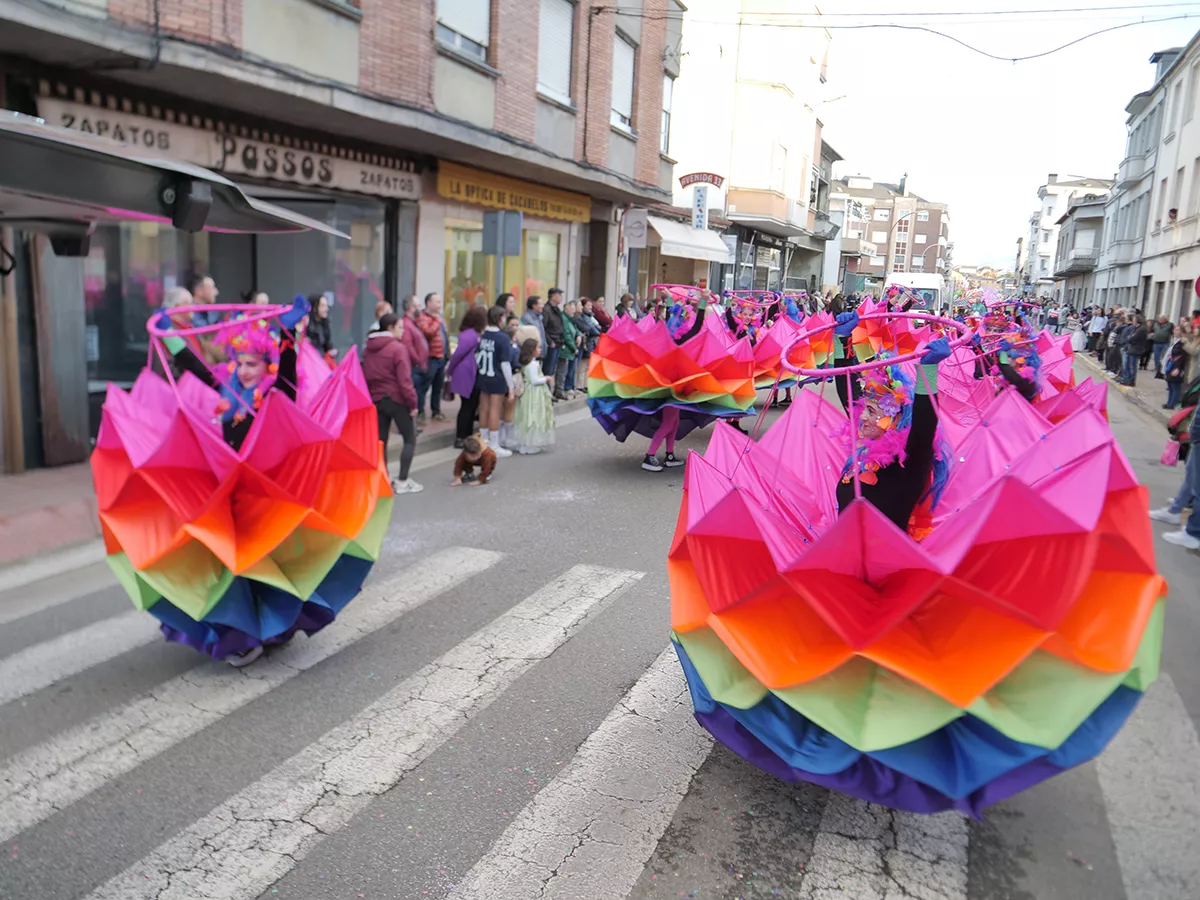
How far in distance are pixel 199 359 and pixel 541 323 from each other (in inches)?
376

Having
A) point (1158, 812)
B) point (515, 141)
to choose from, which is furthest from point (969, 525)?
point (515, 141)

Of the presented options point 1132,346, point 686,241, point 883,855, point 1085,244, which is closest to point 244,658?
point 883,855

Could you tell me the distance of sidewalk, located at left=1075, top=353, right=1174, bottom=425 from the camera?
17061 mm

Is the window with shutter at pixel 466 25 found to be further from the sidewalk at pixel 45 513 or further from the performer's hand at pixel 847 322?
the performer's hand at pixel 847 322

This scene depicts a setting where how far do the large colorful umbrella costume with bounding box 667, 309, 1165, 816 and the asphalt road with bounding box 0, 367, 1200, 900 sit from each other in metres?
0.45

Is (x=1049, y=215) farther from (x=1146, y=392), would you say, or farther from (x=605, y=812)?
(x=605, y=812)

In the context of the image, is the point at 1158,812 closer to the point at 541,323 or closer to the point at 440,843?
the point at 440,843

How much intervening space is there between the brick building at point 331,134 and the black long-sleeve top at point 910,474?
23.8ft

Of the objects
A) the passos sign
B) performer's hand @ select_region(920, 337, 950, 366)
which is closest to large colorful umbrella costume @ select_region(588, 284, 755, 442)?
the passos sign

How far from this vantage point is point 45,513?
7352 mm

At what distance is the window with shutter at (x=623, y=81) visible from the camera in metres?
20.1

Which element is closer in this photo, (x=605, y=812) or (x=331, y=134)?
(x=605, y=812)

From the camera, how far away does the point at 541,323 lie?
1444cm

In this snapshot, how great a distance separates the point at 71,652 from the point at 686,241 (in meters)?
23.2
